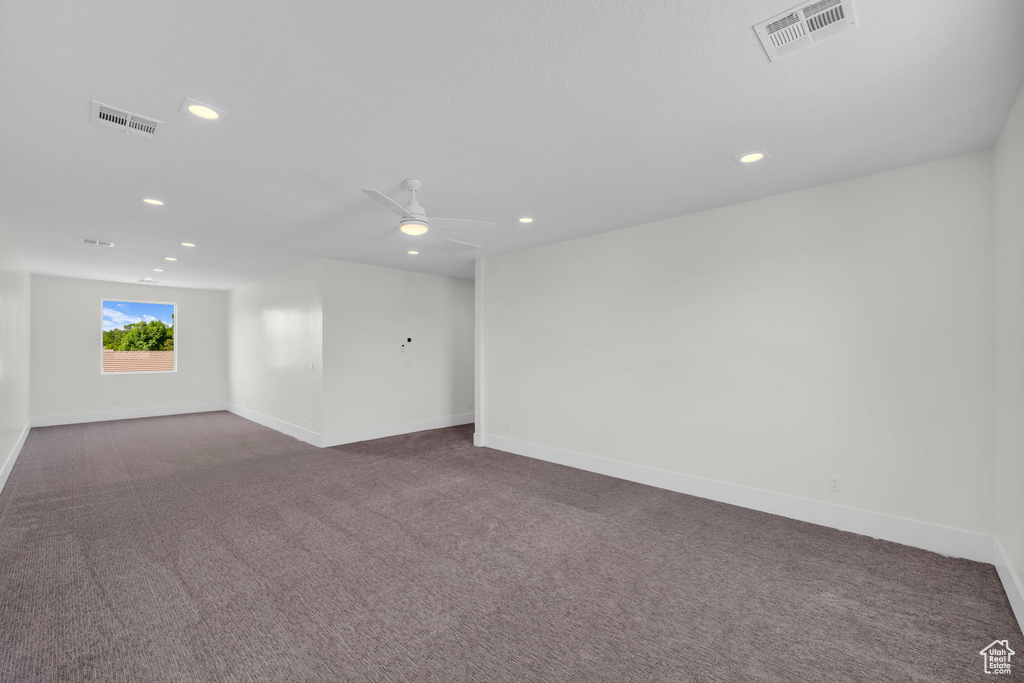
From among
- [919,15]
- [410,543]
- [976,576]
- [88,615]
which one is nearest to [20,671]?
[88,615]

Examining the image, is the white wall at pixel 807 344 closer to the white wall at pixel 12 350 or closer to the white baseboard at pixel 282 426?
the white baseboard at pixel 282 426

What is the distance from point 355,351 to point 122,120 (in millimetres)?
4444

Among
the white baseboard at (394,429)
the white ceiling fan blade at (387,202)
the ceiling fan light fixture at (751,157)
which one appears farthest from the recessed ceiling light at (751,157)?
the white baseboard at (394,429)

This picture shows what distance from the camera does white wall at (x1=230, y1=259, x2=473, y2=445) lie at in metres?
6.46

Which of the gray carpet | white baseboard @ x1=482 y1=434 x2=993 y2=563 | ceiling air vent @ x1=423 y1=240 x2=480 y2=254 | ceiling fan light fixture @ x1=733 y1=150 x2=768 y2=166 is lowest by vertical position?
the gray carpet

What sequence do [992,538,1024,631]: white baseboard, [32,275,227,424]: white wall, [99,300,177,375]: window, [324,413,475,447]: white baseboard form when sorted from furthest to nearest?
[99,300,177,375]: window → [32,275,227,424]: white wall → [324,413,475,447]: white baseboard → [992,538,1024,631]: white baseboard

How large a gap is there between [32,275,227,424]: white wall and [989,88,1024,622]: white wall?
1195 centimetres

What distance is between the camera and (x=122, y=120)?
249cm

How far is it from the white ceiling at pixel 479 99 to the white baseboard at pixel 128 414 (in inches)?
242

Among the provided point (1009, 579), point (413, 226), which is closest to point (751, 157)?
point (413, 226)

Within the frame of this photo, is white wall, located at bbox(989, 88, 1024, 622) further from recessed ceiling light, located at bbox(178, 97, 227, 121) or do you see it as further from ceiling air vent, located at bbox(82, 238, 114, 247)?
ceiling air vent, located at bbox(82, 238, 114, 247)

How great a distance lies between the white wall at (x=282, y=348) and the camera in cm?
652

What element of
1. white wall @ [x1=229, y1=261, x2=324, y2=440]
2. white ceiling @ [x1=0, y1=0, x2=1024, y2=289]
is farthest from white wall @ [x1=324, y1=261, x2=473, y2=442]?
white ceiling @ [x1=0, y1=0, x2=1024, y2=289]

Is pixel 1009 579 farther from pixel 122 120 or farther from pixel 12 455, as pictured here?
pixel 12 455
